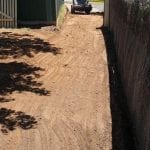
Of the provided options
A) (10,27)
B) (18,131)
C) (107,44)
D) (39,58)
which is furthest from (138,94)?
(10,27)

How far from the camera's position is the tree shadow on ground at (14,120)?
10016 mm

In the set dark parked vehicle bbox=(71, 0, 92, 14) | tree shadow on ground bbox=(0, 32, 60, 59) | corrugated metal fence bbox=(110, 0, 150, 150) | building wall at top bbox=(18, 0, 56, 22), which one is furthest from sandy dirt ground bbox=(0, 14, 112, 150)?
dark parked vehicle bbox=(71, 0, 92, 14)

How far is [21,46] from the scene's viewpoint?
57.7 ft

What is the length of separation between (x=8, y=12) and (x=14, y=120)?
10938 mm

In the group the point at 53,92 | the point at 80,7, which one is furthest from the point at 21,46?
the point at 80,7

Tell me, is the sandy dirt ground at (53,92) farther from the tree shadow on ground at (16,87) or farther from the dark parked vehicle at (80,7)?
the dark parked vehicle at (80,7)

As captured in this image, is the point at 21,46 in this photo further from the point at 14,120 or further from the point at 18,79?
the point at 14,120

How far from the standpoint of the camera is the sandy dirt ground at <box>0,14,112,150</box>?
376 inches

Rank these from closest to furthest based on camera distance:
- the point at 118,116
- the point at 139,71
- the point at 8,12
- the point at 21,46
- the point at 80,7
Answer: the point at 139,71
the point at 118,116
the point at 21,46
the point at 8,12
the point at 80,7

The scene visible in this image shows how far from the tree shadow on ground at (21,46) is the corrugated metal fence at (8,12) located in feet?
3.70

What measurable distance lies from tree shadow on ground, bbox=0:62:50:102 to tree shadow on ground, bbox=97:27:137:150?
178 centimetres

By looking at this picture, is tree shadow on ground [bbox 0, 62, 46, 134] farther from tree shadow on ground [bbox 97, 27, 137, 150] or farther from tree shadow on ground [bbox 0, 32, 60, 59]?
tree shadow on ground [bbox 97, 27, 137, 150]

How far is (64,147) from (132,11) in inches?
186

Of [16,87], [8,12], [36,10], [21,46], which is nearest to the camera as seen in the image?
[16,87]
